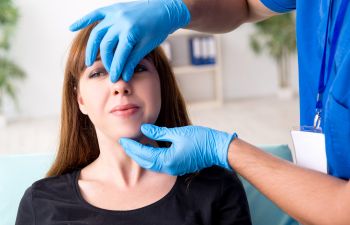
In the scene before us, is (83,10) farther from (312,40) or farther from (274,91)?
(312,40)

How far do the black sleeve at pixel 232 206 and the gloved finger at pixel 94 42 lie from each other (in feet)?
1.72

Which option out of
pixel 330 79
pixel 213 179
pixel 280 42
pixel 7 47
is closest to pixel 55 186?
pixel 213 179

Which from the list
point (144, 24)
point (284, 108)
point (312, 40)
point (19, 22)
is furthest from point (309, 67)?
point (19, 22)

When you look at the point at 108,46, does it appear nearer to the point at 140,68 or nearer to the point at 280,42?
the point at 140,68

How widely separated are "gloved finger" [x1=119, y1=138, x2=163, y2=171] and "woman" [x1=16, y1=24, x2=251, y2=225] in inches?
2.3

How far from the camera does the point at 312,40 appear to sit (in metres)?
1.17

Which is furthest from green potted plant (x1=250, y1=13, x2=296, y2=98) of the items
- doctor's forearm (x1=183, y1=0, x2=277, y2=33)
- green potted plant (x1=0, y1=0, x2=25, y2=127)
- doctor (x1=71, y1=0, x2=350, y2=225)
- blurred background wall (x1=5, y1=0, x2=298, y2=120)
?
doctor (x1=71, y1=0, x2=350, y2=225)

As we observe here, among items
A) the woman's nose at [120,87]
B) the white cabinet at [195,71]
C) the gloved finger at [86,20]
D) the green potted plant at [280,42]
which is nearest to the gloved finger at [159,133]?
the woman's nose at [120,87]

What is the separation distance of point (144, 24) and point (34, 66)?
394 cm

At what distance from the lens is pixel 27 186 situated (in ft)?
5.17

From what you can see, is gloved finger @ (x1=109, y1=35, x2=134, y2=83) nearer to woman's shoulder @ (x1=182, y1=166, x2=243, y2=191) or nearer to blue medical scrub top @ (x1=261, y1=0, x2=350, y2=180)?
woman's shoulder @ (x1=182, y1=166, x2=243, y2=191)

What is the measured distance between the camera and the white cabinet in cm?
504

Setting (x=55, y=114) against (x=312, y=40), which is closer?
(x=312, y=40)

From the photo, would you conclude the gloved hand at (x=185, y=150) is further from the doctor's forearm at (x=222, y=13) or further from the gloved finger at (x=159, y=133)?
the doctor's forearm at (x=222, y=13)
